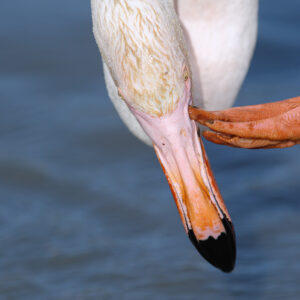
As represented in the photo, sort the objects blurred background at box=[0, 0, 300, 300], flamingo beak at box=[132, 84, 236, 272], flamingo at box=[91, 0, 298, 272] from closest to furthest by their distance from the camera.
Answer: flamingo at box=[91, 0, 298, 272] < flamingo beak at box=[132, 84, 236, 272] < blurred background at box=[0, 0, 300, 300]

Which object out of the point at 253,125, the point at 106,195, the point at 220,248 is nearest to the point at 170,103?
the point at 253,125

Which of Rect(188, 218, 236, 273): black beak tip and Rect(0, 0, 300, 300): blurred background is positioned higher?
Rect(188, 218, 236, 273): black beak tip

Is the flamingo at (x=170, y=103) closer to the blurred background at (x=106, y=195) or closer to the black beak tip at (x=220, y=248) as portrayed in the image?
the black beak tip at (x=220, y=248)

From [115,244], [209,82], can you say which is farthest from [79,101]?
[209,82]

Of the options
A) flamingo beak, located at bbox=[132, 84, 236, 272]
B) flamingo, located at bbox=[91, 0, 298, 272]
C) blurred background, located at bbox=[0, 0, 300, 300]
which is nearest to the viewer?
flamingo, located at bbox=[91, 0, 298, 272]

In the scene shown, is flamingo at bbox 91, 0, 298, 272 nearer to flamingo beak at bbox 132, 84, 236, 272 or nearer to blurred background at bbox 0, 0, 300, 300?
flamingo beak at bbox 132, 84, 236, 272

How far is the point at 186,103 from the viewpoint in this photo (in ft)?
6.19

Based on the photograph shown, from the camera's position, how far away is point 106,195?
304 centimetres

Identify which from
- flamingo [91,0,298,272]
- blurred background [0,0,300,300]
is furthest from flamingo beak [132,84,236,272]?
blurred background [0,0,300,300]

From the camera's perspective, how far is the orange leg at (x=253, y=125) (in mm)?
1835

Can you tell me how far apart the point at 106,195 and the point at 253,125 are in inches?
50.2

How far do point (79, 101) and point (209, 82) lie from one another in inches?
53.4

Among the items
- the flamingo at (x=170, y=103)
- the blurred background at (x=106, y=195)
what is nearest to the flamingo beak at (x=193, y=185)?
the flamingo at (x=170, y=103)

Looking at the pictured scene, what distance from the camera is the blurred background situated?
2572 mm
